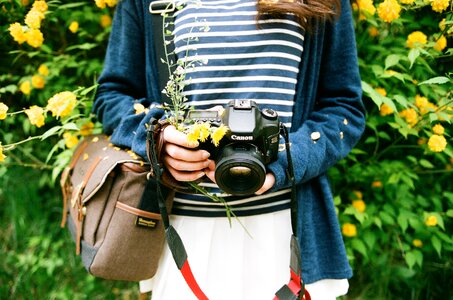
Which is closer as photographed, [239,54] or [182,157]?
[182,157]

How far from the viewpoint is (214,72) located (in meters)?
0.92

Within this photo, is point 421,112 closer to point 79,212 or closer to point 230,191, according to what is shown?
point 230,191

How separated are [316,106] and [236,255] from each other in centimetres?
43

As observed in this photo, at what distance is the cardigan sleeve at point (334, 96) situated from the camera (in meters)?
0.98

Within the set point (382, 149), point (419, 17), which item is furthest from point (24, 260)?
point (419, 17)

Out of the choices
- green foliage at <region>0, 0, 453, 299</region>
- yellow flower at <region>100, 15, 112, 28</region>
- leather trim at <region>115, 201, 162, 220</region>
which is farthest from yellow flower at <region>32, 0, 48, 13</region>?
leather trim at <region>115, 201, 162, 220</region>

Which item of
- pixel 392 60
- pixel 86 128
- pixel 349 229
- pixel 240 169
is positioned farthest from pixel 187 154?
pixel 349 229

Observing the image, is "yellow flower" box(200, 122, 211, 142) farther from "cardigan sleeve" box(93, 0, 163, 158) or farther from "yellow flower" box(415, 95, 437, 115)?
"yellow flower" box(415, 95, 437, 115)

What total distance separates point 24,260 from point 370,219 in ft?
4.58

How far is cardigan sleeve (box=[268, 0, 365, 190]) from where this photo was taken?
98cm

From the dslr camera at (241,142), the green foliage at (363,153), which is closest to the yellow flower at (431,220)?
the green foliage at (363,153)

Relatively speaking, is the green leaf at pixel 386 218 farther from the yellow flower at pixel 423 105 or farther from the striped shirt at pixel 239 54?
the striped shirt at pixel 239 54

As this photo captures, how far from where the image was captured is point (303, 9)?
3.00 feet

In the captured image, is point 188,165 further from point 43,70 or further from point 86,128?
point 43,70
